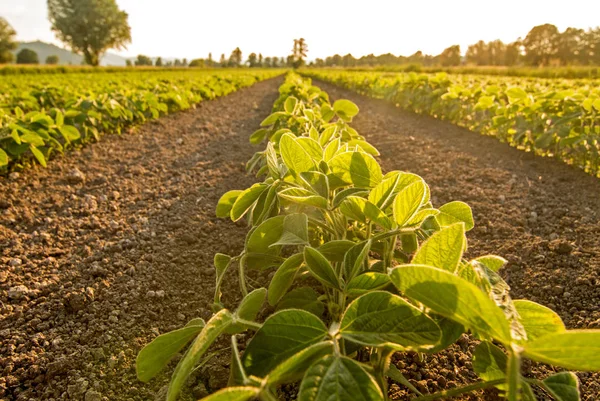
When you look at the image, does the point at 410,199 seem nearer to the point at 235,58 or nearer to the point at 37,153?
the point at 37,153

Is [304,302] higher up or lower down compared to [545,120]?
lower down

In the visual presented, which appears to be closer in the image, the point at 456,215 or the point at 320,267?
the point at 320,267

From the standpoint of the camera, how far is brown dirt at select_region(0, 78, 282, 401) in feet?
4.35

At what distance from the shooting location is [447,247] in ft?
2.04

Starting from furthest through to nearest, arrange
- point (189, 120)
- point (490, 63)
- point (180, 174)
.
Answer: point (490, 63)
point (189, 120)
point (180, 174)

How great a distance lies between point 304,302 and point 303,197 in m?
0.30

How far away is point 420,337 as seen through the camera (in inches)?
23.2

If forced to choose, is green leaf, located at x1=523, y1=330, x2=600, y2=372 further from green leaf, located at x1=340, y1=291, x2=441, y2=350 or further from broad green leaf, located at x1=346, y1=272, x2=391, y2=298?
broad green leaf, located at x1=346, y1=272, x2=391, y2=298

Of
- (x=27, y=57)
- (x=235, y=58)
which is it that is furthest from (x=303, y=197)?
(x=235, y=58)

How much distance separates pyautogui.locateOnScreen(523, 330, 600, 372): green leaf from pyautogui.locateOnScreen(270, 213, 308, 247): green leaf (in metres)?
0.51

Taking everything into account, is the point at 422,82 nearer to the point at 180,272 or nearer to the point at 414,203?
the point at 180,272

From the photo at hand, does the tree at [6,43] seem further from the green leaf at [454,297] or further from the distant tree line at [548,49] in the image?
the green leaf at [454,297]

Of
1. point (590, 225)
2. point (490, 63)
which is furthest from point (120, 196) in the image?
point (490, 63)

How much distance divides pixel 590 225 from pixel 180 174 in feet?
10.5
